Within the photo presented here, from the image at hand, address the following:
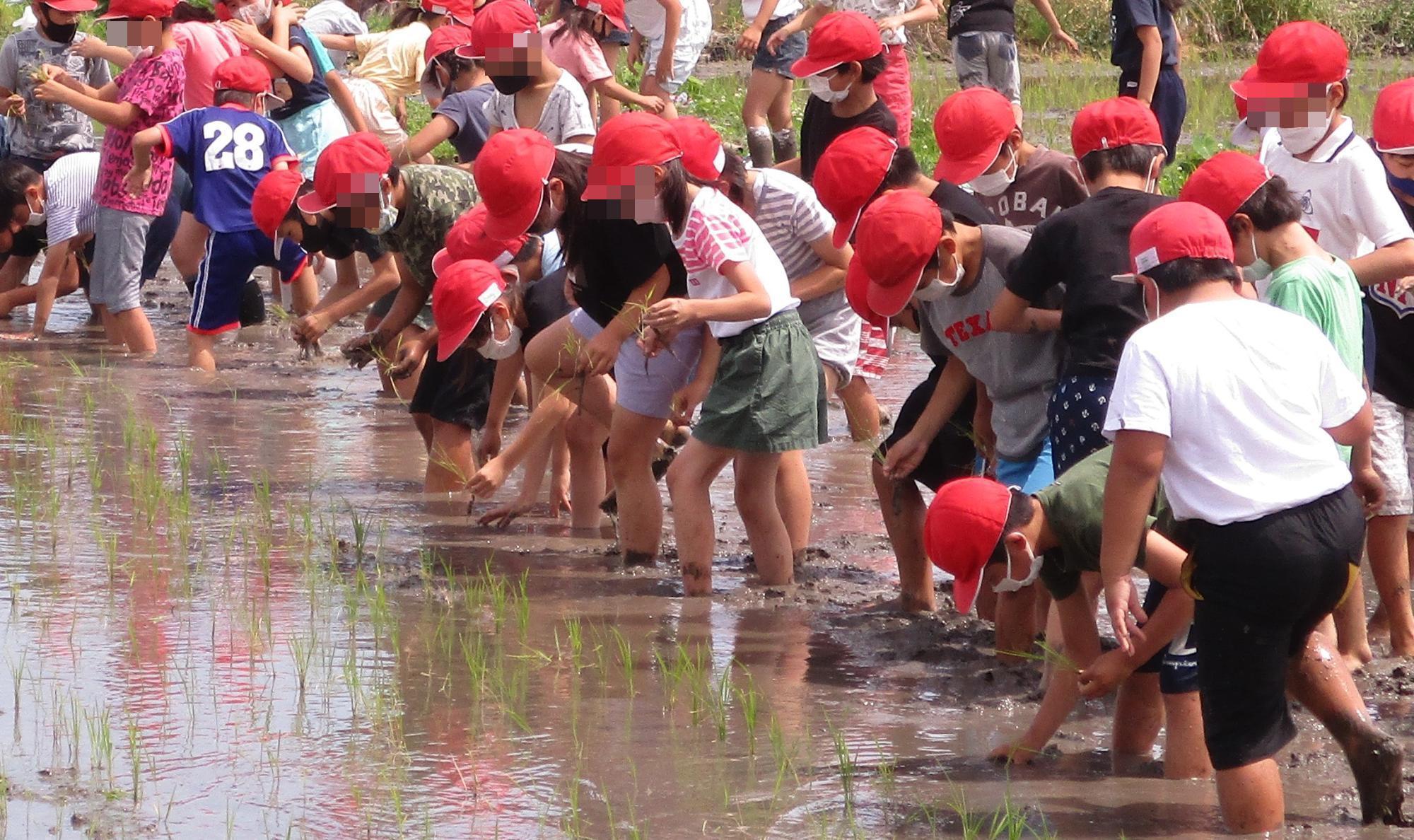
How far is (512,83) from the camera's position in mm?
7438

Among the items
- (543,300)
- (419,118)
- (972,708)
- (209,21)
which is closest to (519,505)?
(543,300)

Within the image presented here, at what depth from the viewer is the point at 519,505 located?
6.53 meters

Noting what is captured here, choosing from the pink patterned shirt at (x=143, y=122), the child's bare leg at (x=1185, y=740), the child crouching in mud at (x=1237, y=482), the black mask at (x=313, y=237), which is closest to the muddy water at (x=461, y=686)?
the child's bare leg at (x=1185, y=740)

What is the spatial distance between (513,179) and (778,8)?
5418 mm

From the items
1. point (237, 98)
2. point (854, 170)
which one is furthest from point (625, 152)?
point (237, 98)

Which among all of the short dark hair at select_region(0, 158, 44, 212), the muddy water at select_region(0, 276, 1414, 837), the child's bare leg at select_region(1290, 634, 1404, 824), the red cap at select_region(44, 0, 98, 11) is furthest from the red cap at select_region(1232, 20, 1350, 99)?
the short dark hair at select_region(0, 158, 44, 212)

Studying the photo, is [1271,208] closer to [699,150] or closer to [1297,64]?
[1297,64]

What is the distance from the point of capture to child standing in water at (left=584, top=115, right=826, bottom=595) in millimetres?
5301

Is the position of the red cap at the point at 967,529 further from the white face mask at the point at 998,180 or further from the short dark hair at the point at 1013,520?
the white face mask at the point at 998,180

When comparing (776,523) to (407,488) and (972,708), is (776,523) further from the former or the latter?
(407,488)

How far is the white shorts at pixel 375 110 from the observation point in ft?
32.5

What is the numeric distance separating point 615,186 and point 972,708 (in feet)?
5.80

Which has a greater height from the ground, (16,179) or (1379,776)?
(16,179)

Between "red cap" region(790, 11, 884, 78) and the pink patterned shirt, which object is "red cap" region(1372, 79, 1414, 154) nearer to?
"red cap" region(790, 11, 884, 78)
